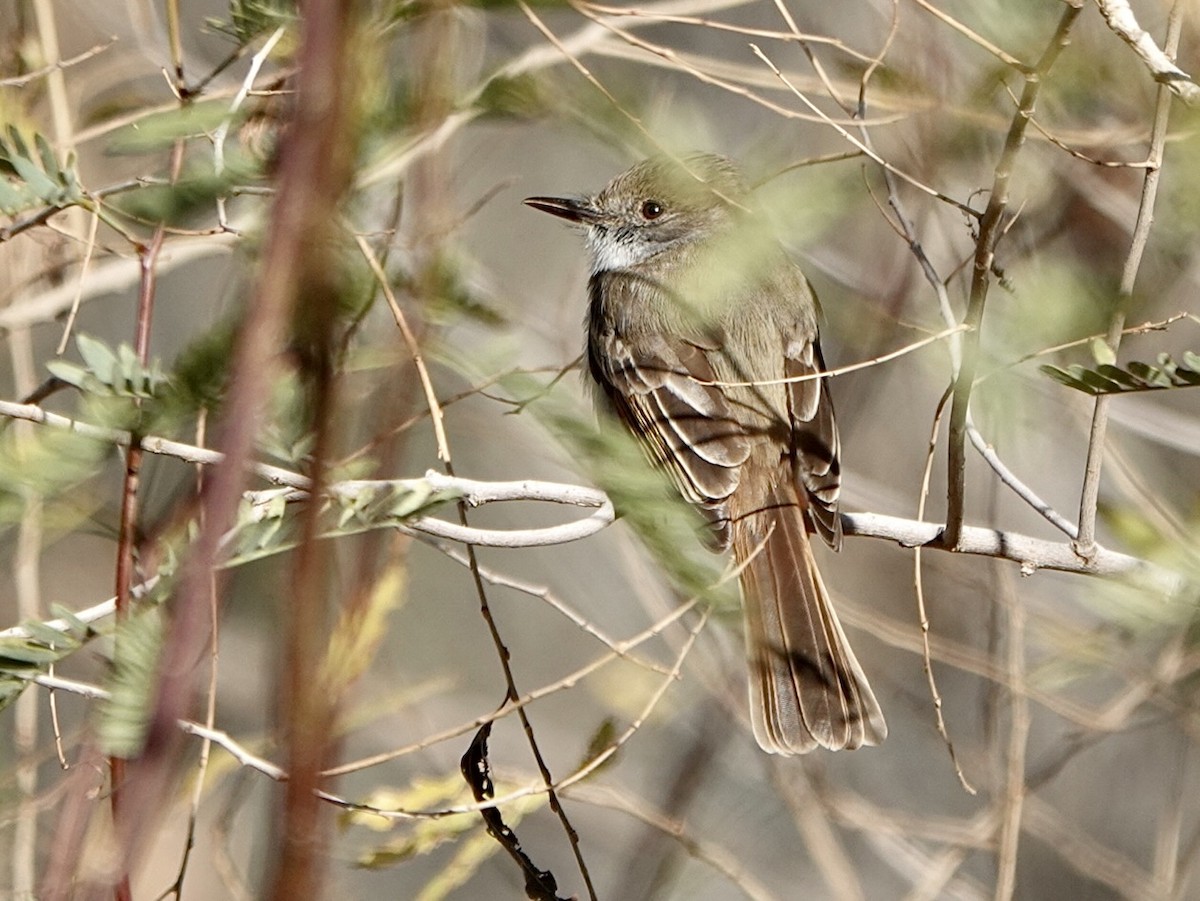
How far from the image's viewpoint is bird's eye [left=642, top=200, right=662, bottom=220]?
5.80 m

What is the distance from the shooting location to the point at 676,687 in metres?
→ 5.65

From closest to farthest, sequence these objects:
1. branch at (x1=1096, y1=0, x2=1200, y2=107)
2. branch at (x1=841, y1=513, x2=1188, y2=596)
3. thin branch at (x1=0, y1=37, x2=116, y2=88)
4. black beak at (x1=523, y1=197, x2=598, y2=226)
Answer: branch at (x1=1096, y1=0, x2=1200, y2=107) → thin branch at (x1=0, y1=37, x2=116, y2=88) → branch at (x1=841, y1=513, x2=1188, y2=596) → black beak at (x1=523, y1=197, x2=598, y2=226)

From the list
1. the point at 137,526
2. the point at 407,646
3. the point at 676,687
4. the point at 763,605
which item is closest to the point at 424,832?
the point at 137,526

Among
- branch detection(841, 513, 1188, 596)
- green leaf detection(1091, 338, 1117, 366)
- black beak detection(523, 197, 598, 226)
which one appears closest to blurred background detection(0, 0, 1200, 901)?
green leaf detection(1091, 338, 1117, 366)

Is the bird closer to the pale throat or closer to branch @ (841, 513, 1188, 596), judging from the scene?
the pale throat

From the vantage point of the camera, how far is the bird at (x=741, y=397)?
4355 millimetres

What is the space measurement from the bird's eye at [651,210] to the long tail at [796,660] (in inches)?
67.1

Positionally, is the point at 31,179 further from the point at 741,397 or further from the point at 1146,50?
the point at 741,397

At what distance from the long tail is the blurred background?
0.80 ft

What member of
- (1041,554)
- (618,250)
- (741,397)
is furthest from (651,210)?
(1041,554)

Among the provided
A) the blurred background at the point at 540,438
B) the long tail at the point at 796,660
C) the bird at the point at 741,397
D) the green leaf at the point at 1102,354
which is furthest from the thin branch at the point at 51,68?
the green leaf at the point at 1102,354

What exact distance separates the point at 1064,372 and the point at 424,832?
1.68m

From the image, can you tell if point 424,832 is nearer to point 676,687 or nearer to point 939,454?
point 676,687

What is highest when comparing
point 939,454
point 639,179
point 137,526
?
point 639,179
